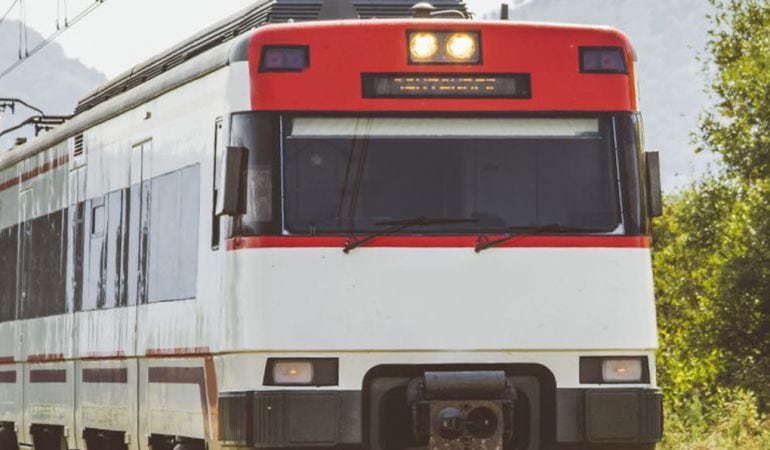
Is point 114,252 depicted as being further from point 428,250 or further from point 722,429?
point 722,429

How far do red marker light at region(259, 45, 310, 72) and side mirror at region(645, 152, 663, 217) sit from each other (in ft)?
6.86

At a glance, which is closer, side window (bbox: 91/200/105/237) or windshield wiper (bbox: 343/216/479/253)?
windshield wiper (bbox: 343/216/479/253)

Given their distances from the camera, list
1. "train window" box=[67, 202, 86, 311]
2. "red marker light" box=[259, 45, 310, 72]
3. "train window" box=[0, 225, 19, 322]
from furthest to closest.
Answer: "train window" box=[0, 225, 19, 322] → "train window" box=[67, 202, 86, 311] → "red marker light" box=[259, 45, 310, 72]

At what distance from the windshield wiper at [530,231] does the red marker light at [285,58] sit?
1473 mm

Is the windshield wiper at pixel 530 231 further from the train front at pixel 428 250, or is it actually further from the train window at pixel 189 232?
the train window at pixel 189 232

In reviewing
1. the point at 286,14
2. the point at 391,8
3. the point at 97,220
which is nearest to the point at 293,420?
the point at 286,14

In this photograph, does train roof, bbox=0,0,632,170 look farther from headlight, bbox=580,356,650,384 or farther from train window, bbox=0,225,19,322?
train window, bbox=0,225,19,322

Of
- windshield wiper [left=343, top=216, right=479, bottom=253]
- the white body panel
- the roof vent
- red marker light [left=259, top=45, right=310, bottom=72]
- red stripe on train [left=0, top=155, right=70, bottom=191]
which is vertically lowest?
the white body panel

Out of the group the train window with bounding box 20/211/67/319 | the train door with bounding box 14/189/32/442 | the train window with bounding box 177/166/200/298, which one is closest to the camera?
the train window with bounding box 177/166/200/298

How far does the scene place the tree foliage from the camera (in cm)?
3161

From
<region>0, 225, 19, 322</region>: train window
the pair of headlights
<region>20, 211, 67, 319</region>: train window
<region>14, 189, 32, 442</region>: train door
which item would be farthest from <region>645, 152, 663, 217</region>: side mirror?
<region>0, 225, 19, 322</region>: train window

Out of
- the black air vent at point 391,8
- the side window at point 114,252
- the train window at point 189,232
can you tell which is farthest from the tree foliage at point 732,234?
the train window at point 189,232

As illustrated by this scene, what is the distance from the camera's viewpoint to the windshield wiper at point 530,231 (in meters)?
11.7

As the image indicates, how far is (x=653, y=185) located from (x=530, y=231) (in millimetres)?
792
